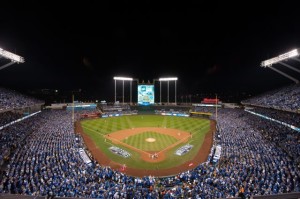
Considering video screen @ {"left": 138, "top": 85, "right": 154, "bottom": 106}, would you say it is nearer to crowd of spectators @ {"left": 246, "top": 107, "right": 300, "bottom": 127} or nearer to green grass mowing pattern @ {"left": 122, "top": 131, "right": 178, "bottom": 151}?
green grass mowing pattern @ {"left": 122, "top": 131, "right": 178, "bottom": 151}

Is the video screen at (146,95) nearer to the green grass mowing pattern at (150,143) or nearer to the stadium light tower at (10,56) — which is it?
the green grass mowing pattern at (150,143)

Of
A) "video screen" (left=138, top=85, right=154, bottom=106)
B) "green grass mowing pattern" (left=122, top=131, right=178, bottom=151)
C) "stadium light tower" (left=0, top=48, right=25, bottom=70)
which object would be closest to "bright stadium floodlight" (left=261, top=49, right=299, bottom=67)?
"green grass mowing pattern" (left=122, top=131, right=178, bottom=151)

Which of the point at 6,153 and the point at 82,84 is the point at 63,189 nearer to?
the point at 6,153

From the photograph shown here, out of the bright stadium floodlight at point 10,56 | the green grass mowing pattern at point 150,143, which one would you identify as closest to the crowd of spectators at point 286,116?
the green grass mowing pattern at point 150,143

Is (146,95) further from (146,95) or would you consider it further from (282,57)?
(282,57)

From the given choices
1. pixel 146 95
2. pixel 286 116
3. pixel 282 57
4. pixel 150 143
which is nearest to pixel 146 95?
pixel 146 95

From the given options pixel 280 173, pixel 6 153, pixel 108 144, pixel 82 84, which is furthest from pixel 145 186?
pixel 82 84

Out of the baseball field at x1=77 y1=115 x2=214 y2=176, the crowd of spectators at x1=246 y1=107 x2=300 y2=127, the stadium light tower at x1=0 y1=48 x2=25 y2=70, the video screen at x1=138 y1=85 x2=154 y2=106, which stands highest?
the stadium light tower at x1=0 y1=48 x2=25 y2=70
